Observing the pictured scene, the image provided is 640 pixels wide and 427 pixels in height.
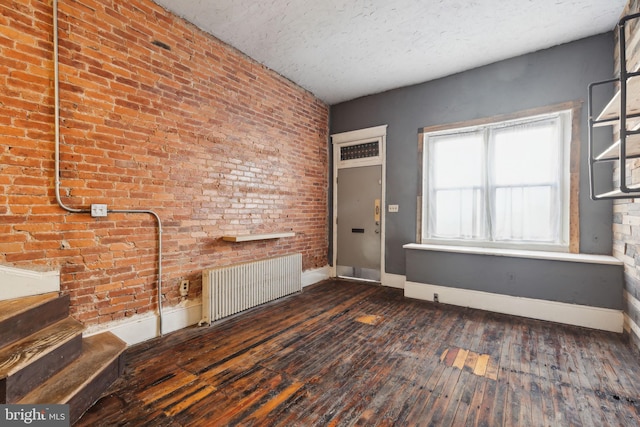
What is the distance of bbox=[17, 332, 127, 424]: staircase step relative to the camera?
1.64m

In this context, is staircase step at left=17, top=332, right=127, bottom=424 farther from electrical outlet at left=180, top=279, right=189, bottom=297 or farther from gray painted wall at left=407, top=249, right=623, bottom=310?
gray painted wall at left=407, top=249, right=623, bottom=310

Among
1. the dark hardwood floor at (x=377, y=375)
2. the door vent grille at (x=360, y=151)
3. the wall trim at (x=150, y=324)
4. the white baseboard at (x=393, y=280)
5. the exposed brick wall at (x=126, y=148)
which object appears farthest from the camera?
the door vent grille at (x=360, y=151)

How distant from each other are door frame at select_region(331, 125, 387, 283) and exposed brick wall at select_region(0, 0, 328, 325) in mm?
1699

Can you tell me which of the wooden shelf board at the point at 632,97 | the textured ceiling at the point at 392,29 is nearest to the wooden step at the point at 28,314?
the textured ceiling at the point at 392,29

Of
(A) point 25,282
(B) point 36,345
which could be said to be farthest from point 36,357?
(A) point 25,282

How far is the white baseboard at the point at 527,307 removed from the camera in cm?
300

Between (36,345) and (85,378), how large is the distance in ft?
1.22

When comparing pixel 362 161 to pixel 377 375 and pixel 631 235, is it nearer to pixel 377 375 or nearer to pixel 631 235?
pixel 631 235

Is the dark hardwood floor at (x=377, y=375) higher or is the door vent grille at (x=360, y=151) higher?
the door vent grille at (x=360, y=151)

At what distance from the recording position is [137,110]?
271 cm

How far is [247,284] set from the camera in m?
3.55

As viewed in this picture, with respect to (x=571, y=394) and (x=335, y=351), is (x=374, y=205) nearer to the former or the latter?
(x=335, y=351)
